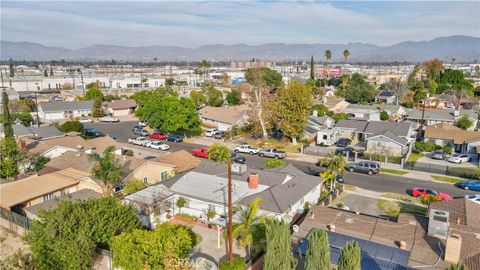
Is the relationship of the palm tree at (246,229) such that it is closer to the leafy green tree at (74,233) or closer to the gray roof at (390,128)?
the leafy green tree at (74,233)

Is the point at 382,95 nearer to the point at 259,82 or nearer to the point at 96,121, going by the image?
the point at 259,82

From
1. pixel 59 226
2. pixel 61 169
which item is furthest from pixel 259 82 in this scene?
pixel 59 226

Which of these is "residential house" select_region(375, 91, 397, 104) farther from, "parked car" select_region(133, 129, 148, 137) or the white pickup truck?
the white pickup truck

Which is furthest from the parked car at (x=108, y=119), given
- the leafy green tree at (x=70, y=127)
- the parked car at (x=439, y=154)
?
the parked car at (x=439, y=154)

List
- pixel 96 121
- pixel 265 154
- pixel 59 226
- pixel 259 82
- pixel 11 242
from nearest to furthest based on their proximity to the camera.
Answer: pixel 59 226 → pixel 11 242 → pixel 265 154 → pixel 259 82 → pixel 96 121

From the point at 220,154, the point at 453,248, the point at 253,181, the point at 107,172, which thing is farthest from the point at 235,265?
the point at 220,154

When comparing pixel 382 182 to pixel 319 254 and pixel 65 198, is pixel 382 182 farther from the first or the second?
pixel 65 198

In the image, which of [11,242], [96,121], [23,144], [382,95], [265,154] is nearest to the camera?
[11,242]
